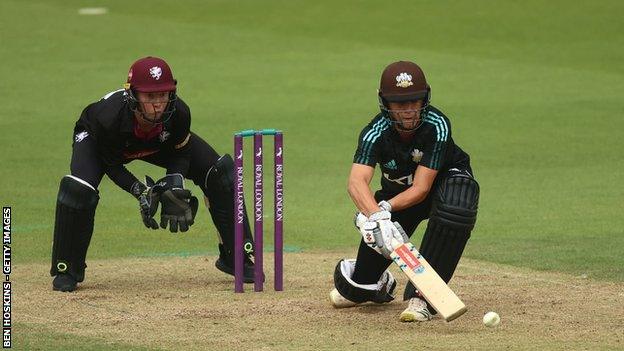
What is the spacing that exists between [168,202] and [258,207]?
62cm

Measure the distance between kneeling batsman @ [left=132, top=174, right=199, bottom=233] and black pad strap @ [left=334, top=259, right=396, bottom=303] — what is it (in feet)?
Result: 3.88

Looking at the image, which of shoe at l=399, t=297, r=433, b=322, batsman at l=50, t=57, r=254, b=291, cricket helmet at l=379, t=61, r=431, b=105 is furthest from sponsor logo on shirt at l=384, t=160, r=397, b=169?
batsman at l=50, t=57, r=254, b=291

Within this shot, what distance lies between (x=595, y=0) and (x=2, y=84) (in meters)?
12.0

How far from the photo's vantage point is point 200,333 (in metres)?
8.13

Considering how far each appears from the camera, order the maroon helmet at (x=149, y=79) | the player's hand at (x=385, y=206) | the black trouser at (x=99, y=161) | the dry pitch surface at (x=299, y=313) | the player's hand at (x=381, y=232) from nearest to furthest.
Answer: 1. the dry pitch surface at (x=299, y=313)
2. the player's hand at (x=381, y=232)
3. the player's hand at (x=385, y=206)
4. the maroon helmet at (x=149, y=79)
5. the black trouser at (x=99, y=161)

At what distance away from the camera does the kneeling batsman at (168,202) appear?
945cm

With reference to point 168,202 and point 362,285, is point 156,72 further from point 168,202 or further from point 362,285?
point 362,285

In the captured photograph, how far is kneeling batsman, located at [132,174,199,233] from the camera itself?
945 cm

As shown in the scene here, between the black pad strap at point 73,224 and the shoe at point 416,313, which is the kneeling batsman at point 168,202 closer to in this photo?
the black pad strap at point 73,224

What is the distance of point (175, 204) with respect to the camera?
9484 millimetres

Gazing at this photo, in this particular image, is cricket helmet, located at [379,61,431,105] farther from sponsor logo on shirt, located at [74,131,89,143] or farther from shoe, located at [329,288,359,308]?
sponsor logo on shirt, located at [74,131,89,143]

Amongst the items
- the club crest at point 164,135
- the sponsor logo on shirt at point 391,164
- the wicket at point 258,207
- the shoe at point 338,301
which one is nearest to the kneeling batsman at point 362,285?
the shoe at point 338,301

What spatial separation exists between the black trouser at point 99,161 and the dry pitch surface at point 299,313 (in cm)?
80

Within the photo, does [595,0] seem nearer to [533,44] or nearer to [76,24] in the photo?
[533,44]
